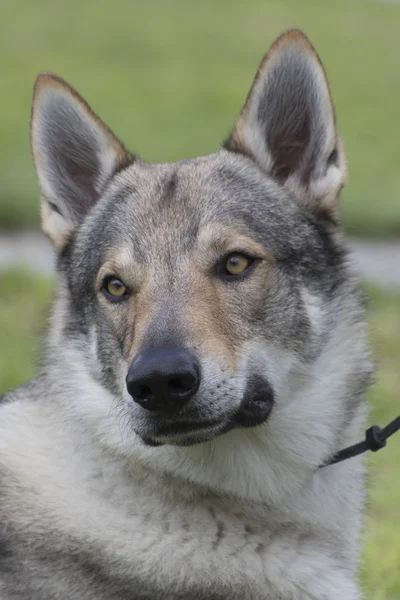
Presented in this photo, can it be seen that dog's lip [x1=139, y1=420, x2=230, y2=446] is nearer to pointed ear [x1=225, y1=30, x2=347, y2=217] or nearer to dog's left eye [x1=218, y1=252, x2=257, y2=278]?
dog's left eye [x1=218, y1=252, x2=257, y2=278]

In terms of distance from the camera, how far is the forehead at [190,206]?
142 inches

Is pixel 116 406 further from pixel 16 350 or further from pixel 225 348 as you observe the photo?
pixel 16 350

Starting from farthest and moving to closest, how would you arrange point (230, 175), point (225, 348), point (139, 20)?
1. point (139, 20)
2. point (230, 175)
3. point (225, 348)

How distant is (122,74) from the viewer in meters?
22.3

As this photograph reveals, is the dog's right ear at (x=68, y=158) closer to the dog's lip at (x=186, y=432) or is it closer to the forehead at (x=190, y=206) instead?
the forehead at (x=190, y=206)

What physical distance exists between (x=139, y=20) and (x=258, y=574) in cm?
2442

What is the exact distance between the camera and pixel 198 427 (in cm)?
323

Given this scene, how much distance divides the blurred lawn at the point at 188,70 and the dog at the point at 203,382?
9144 mm

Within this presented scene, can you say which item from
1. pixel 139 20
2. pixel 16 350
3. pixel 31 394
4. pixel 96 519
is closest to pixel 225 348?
pixel 96 519

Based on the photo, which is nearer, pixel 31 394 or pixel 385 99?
pixel 31 394

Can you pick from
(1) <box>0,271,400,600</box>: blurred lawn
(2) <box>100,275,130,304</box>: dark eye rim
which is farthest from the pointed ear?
(2) <box>100,275,130,304</box>: dark eye rim

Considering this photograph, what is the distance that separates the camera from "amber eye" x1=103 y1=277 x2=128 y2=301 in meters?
3.63

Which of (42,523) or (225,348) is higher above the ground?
(225,348)

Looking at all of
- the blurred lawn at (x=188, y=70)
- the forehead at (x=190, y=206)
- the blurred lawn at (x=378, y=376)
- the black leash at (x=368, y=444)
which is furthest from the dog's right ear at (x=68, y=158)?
the blurred lawn at (x=188, y=70)
